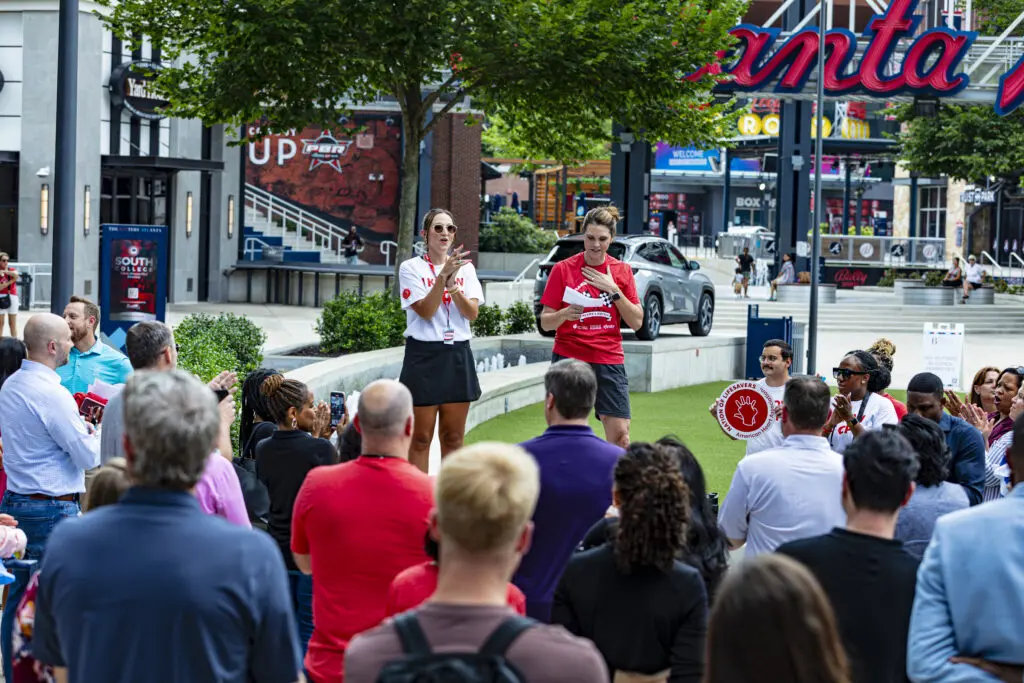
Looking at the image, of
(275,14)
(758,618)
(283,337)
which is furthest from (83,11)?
(758,618)

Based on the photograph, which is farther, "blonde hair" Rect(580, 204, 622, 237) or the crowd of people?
"blonde hair" Rect(580, 204, 622, 237)

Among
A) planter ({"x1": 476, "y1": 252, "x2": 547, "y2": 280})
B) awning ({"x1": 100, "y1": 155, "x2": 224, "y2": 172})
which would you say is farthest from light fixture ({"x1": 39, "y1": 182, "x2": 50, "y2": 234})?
planter ({"x1": 476, "y1": 252, "x2": 547, "y2": 280})

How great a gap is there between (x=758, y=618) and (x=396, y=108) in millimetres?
42094

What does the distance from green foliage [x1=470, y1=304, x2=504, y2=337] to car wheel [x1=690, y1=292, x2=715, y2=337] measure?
3.61 metres

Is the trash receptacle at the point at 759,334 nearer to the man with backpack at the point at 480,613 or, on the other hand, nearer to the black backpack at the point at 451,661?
the man with backpack at the point at 480,613

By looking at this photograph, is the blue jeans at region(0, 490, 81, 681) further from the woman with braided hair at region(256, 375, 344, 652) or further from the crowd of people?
the woman with braided hair at region(256, 375, 344, 652)

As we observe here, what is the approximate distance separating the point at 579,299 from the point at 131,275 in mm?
6578

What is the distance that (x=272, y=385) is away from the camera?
708cm

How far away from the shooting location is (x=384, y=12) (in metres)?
19.4

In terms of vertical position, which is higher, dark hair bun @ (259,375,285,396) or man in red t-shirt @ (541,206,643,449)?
man in red t-shirt @ (541,206,643,449)

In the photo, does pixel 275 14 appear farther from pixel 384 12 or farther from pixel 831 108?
pixel 831 108

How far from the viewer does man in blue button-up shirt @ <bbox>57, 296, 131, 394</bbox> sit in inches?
336

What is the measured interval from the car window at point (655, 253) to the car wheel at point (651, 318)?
867mm

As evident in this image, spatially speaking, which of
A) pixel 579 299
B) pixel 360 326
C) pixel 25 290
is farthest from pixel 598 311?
pixel 25 290
